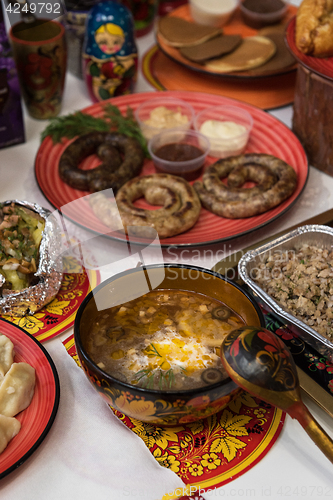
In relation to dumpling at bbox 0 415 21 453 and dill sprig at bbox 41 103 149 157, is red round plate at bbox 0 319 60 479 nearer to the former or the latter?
dumpling at bbox 0 415 21 453

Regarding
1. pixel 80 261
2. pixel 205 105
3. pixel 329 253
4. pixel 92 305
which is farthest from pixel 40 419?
pixel 205 105

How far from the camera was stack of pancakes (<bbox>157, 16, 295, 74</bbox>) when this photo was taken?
2.17 meters

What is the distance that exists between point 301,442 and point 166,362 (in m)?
0.36

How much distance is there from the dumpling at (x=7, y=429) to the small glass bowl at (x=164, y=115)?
1.30 metres

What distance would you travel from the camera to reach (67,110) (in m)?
2.24

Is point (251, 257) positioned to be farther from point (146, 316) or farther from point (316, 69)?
point (316, 69)

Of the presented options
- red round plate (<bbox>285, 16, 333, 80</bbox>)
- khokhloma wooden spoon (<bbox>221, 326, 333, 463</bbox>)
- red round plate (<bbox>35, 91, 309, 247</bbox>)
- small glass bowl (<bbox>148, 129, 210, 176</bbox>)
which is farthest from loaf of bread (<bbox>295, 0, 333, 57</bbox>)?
khokhloma wooden spoon (<bbox>221, 326, 333, 463</bbox>)

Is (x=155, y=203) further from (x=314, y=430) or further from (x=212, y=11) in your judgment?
(x=212, y=11)

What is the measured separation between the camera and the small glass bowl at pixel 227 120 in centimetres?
186

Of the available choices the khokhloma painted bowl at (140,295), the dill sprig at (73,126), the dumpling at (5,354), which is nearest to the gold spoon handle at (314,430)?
the khokhloma painted bowl at (140,295)

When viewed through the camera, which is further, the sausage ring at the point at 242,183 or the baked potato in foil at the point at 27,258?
the sausage ring at the point at 242,183

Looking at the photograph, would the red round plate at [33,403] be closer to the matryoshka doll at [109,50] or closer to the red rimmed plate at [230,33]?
the matryoshka doll at [109,50]

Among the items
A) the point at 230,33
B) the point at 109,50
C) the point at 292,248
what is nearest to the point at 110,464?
the point at 292,248

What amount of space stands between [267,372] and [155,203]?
0.95 meters
